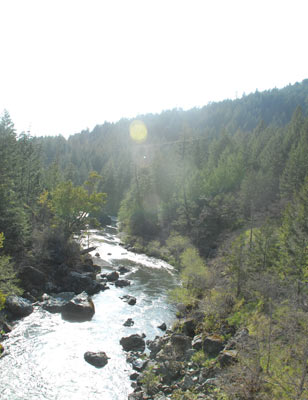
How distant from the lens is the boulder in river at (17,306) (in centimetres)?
2439

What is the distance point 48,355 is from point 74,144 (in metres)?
171

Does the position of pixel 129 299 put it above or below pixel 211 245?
above

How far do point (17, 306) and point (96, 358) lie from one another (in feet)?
32.4

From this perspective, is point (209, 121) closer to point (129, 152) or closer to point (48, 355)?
point (129, 152)

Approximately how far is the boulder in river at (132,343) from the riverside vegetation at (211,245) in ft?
2.51

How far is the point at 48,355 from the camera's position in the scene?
765 inches

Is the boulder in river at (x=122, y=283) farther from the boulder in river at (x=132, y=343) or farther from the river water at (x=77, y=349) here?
the boulder in river at (x=132, y=343)

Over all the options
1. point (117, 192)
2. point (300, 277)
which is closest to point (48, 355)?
point (300, 277)

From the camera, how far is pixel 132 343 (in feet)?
70.5

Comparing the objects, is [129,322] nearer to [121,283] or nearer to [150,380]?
[150,380]

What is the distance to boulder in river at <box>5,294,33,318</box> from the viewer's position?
80.0 ft

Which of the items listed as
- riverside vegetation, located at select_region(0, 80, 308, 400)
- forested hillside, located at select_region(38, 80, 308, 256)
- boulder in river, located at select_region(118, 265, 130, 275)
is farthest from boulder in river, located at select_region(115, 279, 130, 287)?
forested hillside, located at select_region(38, 80, 308, 256)

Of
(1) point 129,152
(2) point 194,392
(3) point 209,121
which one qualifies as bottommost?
(2) point 194,392

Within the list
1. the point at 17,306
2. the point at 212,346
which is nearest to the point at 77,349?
the point at 17,306
